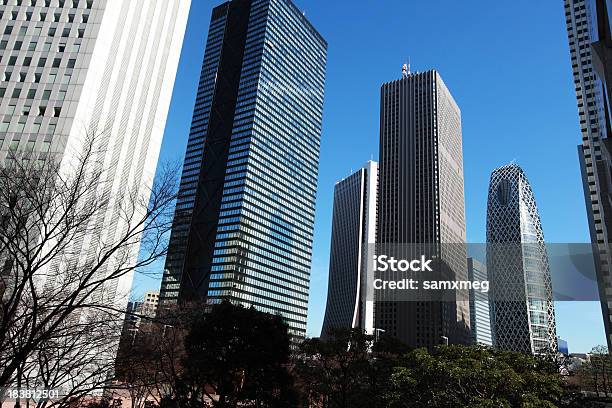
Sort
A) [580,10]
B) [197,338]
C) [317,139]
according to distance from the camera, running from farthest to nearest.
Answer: [317,139]
[580,10]
[197,338]

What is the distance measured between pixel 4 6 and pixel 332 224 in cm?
15535

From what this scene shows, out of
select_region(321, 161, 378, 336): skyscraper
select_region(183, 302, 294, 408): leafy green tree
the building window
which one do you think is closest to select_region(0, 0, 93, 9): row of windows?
the building window

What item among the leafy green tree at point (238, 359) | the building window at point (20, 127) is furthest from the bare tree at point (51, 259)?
the building window at point (20, 127)

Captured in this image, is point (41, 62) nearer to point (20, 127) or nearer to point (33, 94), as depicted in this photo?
point (33, 94)

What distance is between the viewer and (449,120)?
15750cm

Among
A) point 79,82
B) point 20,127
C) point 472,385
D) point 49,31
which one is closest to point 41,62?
point 49,31

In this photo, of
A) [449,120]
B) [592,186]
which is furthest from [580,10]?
[449,120]

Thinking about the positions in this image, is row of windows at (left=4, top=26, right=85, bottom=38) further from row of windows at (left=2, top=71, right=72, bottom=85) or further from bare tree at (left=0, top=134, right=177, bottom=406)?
bare tree at (left=0, top=134, right=177, bottom=406)

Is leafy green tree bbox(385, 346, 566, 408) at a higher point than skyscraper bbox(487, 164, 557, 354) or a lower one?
lower

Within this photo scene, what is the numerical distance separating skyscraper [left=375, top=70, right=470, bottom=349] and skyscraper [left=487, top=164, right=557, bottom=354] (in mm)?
15128

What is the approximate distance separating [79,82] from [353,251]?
133314 millimetres

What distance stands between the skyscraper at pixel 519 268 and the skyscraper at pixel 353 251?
41.4 metres

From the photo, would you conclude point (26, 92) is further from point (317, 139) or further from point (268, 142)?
point (317, 139)

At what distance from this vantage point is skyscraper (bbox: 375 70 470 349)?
133 metres
